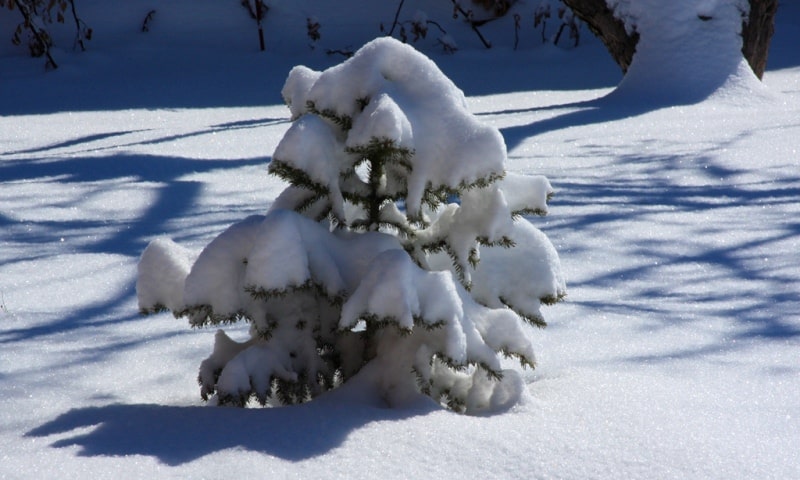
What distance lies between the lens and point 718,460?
182cm

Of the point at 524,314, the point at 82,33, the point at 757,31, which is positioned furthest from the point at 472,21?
the point at 524,314

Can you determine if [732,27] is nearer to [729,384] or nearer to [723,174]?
[723,174]

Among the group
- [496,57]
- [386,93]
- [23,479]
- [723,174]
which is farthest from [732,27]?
[23,479]

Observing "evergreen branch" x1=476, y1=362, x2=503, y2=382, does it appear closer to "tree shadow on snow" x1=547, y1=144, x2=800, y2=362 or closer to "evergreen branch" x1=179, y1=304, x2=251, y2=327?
"evergreen branch" x1=179, y1=304, x2=251, y2=327

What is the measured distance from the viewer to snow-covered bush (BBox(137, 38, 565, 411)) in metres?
1.93

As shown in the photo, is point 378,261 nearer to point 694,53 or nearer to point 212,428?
point 212,428

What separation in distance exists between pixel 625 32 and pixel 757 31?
93 centimetres

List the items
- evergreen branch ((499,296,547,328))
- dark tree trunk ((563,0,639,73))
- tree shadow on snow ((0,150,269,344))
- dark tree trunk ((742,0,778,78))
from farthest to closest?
dark tree trunk ((563,0,639,73)) → dark tree trunk ((742,0,778,78)) → tree shadow on snow ((0,150,269,344)) → evergreen branch ((499,296,547,328))

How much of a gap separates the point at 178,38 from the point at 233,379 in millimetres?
9252

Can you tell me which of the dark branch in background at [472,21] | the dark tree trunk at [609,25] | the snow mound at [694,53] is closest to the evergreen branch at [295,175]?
the snow mound at [694,53]

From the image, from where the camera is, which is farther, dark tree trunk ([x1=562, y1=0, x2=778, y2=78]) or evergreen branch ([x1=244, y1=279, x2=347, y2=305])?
dark tree trunk ([x1=562, y1=0, x2=778, y2=78])

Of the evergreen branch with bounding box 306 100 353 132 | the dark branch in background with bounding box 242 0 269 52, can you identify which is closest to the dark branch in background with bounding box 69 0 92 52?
the dark branch in background with bounding box 242 0 269 52

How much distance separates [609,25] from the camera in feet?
22.7

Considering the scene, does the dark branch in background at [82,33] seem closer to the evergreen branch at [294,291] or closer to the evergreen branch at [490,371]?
the evergreen branch at [294,291]
